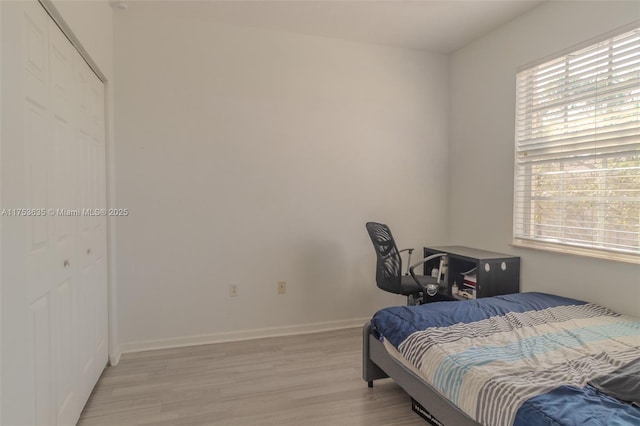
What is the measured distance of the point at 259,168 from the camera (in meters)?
3.23

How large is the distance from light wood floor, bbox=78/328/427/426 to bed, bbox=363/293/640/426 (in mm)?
219

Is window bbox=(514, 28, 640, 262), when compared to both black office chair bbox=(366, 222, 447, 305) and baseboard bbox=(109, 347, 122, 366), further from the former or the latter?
baseboard bbox=(109, 347, 122, 366)

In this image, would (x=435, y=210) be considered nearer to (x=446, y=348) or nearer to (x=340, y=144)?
(x=340, y=144)

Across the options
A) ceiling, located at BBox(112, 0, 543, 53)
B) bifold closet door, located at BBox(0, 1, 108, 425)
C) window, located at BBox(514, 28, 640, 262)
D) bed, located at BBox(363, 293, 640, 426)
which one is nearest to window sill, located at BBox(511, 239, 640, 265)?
Answer: window, located at BBox(514, 28, 640, 262)

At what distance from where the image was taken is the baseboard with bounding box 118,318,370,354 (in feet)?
9.66

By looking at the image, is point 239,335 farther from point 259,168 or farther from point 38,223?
point 38,223

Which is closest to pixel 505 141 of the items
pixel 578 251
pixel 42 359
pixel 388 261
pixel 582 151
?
pixel 582 151

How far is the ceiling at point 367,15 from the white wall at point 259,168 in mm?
119

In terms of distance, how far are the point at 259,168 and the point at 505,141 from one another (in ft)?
7.20

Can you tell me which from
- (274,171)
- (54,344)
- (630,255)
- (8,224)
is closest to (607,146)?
(630,255)

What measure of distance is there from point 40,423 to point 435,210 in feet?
11.4

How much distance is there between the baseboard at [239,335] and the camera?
2.95 m

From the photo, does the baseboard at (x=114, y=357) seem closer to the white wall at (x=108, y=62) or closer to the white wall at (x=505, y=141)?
the white wall at (x=108, y=62)

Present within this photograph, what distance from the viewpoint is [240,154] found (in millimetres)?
3170
